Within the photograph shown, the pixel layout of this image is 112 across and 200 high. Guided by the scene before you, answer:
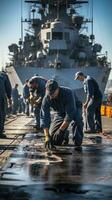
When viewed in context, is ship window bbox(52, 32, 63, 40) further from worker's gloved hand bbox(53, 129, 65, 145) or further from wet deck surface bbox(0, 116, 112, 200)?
worker's gloved hand bbox(53, 129, 65, 145)

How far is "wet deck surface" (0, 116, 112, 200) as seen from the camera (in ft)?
18.6

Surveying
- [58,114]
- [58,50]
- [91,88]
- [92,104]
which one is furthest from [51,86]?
[58,50]

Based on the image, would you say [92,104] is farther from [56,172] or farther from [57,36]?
Answer: [57,36]

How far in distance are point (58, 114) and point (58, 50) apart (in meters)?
37.5

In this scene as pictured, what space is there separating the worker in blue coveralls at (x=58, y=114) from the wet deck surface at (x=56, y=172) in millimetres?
250

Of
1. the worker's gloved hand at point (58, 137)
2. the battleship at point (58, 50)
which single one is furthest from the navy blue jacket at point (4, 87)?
the battleship at point (58, 50)

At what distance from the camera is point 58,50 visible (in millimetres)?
48188

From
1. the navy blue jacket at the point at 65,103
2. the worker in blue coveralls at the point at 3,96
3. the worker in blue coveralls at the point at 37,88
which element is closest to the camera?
the navy blue jacket at the point at 65,103

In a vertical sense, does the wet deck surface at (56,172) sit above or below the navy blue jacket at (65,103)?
below

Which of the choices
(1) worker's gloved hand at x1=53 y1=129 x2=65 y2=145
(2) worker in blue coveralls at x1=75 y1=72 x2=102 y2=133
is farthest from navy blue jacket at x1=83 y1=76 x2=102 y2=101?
(1) worker's gloved hand at x1=53 y1=129 x2=65 y2=145

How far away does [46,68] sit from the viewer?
46594 millimetres

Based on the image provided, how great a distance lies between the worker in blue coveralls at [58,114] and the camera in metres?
9.50

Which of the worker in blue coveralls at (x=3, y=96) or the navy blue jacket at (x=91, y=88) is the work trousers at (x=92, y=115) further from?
the worker in blue coveralls at (x=3, y=96)

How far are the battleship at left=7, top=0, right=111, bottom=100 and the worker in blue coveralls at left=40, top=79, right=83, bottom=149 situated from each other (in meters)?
33.5
